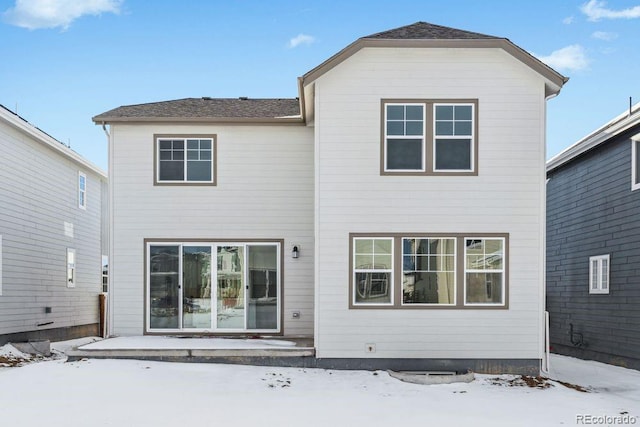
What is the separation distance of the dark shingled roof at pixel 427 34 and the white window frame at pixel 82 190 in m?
10.8

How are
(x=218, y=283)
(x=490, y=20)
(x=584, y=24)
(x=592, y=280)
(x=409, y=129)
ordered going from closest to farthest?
(x=409, y=129), (x=218, y=283), (x=592, y=280), (x=490, y=20), (x=584, y=24)

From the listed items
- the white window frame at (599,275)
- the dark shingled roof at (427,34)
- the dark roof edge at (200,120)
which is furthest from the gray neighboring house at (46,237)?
the white window frame at (599,275)

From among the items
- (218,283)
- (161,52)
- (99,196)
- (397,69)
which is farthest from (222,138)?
(161,52)

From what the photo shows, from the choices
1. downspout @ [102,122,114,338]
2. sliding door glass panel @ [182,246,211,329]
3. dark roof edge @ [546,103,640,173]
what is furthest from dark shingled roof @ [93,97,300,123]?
dark roof edge @ [546,103,640,173]

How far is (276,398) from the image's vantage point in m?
8.49

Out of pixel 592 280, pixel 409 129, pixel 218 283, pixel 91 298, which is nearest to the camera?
pixel 409 129

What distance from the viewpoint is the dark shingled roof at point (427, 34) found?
35.3ft

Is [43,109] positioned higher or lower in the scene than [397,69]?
higher

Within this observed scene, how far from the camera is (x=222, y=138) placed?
42.1ft

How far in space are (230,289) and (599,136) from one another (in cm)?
841

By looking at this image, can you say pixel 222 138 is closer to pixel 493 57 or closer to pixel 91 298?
pixel 493 57

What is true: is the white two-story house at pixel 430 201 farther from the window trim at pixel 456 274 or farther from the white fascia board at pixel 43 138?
the white fascia board at pixel 43 138

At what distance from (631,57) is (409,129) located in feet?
46.1

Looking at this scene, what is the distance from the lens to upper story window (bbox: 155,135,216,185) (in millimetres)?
12773
